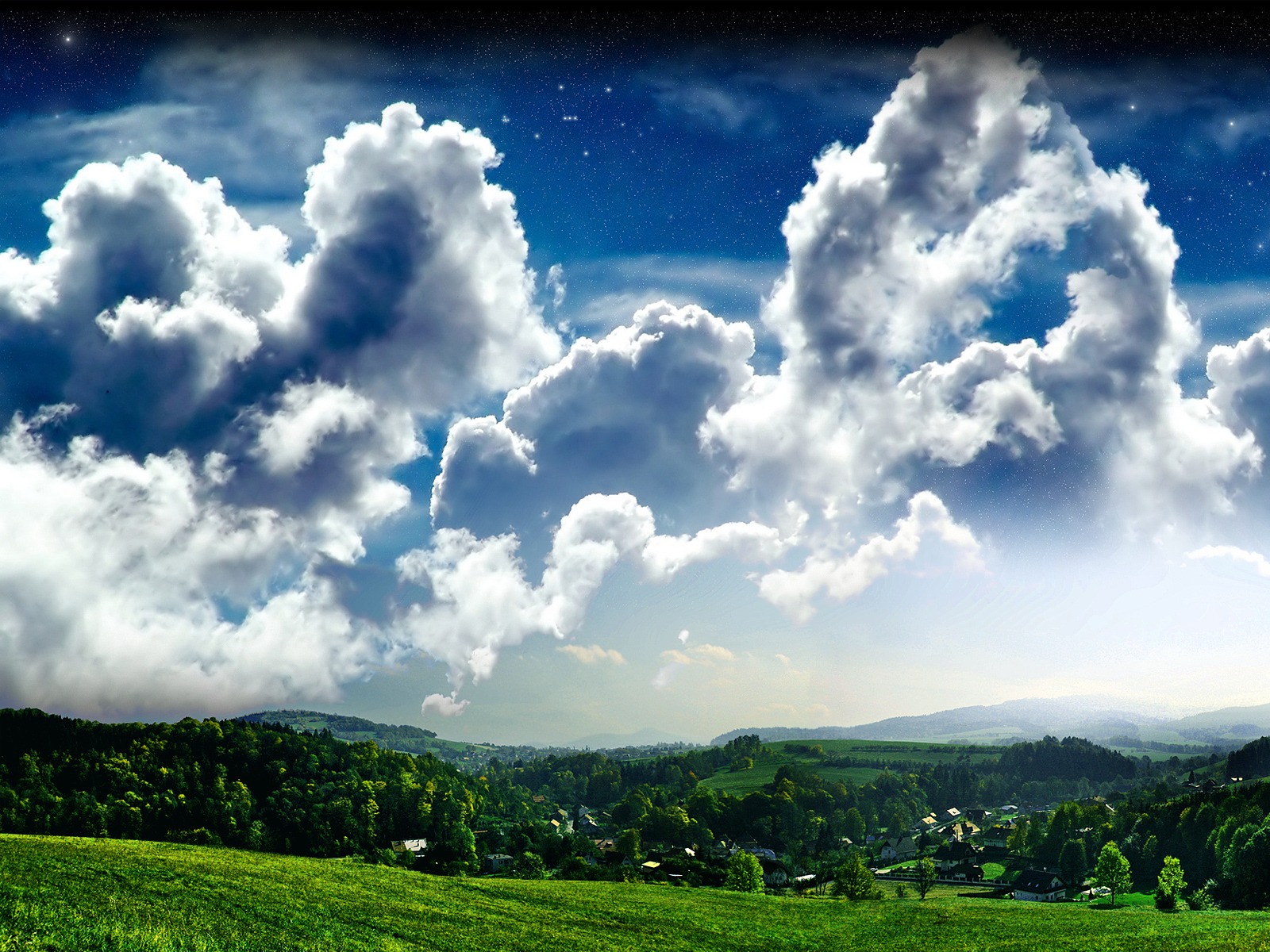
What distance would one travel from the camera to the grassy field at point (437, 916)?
2319 cm

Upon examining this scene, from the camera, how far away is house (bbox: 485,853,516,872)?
63.7 metres

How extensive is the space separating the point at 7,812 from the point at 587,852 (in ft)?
148

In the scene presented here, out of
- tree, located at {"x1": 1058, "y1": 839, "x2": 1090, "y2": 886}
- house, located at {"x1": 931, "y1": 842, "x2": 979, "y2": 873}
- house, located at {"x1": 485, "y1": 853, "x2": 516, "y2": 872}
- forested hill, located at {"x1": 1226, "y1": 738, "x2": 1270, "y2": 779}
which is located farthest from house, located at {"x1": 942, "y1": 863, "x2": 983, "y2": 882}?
forested hill, located at {"x1": 1226, "y1": 738, "x2": 1270, "y2": 779}

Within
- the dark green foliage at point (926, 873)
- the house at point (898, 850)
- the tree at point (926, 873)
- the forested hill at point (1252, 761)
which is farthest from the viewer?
the forested hill at point (1252, 761)

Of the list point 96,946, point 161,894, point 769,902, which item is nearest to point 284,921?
point 161,894

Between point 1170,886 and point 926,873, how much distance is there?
23.9m

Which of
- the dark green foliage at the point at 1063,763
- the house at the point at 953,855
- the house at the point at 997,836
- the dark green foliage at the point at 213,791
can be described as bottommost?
the dark green foliage at the point at 1063,763

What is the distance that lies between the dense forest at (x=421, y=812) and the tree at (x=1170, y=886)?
2.02m

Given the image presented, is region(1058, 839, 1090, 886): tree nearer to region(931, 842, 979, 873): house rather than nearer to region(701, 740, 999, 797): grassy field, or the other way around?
region(931, 842, 979, 873): house

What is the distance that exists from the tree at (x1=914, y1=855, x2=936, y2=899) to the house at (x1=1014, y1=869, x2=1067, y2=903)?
22.0ft

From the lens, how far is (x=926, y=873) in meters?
68.2

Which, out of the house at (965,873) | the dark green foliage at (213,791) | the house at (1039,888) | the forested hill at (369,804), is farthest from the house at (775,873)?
the dark green foliage at (213,791)

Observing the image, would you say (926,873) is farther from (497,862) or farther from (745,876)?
(497,862)

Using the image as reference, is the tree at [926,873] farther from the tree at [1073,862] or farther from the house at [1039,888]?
the tree at [1073,862]
